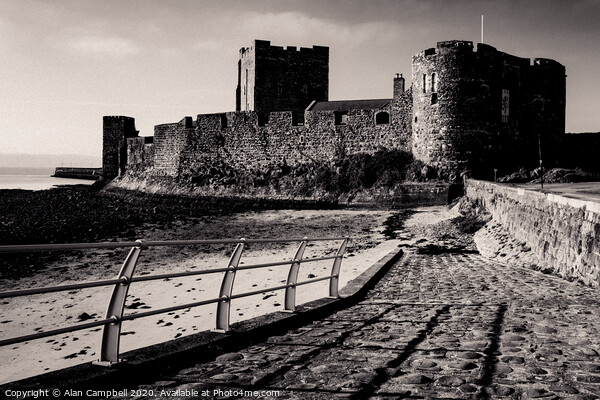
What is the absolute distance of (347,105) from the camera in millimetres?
32281

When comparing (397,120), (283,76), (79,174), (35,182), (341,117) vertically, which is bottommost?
(35,182)

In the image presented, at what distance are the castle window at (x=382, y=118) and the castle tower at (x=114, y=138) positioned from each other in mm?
20858

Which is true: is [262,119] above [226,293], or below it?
above

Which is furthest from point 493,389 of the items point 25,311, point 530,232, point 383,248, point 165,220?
point 165,220

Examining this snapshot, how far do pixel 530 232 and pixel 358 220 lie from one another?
9585 mm

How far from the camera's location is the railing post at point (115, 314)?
350 cm

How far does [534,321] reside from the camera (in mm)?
5223

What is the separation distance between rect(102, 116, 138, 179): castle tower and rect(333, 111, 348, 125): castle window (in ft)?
61.5

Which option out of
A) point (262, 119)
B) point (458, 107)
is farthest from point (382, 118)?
point (262, 119)

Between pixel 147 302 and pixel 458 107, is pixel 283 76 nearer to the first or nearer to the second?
pixel 458 107

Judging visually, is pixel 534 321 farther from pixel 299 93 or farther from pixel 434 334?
pixel 299 93

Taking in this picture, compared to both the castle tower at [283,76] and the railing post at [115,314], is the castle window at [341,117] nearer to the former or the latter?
the castle tower at [283,76]

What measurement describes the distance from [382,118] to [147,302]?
57.0 ft

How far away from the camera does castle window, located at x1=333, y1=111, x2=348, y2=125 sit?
84.0 feet
